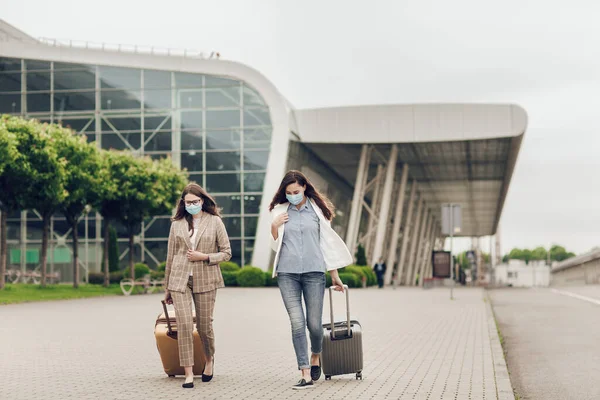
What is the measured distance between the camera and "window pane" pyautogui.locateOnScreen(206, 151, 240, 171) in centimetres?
4062

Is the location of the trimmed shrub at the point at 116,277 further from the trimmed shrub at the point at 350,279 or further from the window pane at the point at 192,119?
the trimmed shrub at the point at 350,279

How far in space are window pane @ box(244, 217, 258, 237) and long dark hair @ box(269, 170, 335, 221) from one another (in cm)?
3177

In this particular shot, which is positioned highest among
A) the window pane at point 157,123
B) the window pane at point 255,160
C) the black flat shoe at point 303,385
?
the window pane at point 157,123

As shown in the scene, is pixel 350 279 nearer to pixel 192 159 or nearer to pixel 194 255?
pixel 192 159

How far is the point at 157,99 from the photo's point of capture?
40719 millimetres

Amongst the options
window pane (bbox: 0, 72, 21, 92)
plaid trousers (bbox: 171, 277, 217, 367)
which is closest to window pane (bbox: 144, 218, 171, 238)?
window pane (bbox: 0, 72, 21, 92)

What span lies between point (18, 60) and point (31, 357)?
3233cm

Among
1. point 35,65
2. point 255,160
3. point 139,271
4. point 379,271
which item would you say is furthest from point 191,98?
point 379,271

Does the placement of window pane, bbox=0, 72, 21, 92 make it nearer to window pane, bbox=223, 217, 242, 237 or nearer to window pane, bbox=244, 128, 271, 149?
window pane, bbox=244, 128, 271, 149

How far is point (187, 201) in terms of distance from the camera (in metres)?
8.32

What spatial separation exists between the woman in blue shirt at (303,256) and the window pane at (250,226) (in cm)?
3185

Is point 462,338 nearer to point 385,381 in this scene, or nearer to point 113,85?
point 385,381

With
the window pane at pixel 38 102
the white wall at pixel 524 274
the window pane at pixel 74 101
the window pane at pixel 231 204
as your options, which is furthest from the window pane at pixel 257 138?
the white wall at pixel 524 274

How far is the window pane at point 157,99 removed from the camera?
133 ft
